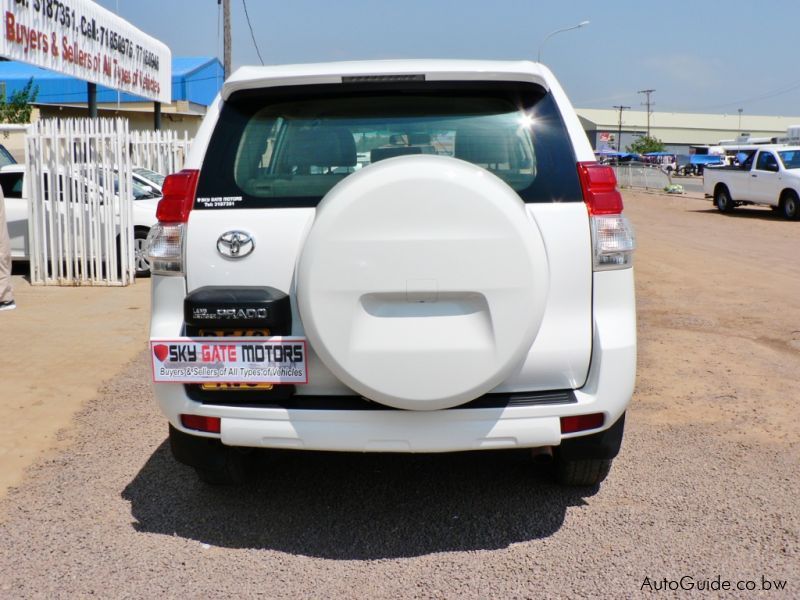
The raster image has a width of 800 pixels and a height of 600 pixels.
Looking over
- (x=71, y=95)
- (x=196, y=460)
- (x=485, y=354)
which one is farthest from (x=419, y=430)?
(x=71, y=95)

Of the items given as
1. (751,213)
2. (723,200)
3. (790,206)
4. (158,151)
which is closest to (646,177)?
(723,200)

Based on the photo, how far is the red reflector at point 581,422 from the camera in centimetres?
345

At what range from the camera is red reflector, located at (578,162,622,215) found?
3.45 meters

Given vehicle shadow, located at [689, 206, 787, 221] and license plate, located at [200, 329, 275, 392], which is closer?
license plate, located at [200, 329, 275, 392]

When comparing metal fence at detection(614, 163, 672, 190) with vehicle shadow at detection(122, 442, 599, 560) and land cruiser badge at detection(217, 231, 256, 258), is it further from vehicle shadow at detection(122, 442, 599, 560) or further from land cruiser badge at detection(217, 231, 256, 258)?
land cruiser badge at detection(217, 231, 256, 258)

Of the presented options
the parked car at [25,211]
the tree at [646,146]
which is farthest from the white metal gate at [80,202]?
the tree at [646,146]

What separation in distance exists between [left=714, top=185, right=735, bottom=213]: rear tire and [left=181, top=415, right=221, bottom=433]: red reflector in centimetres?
2312

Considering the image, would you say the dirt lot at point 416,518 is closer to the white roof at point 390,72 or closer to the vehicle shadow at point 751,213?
the white roof at point 390,72

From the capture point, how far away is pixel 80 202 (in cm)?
1134

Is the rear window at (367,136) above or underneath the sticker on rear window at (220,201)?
above

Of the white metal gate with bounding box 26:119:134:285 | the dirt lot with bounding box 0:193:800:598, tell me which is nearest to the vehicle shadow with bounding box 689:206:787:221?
the white metal gate with bounding box 26:119:134:285

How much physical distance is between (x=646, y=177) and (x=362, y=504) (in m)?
35.2

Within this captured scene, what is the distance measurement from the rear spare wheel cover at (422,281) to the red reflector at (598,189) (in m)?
0.47

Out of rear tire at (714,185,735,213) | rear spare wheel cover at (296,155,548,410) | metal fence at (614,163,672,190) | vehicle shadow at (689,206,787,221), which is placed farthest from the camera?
metal fence at (614,163,672,190)
